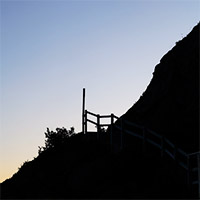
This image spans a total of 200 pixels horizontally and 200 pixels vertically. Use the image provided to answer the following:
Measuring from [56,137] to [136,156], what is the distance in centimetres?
813

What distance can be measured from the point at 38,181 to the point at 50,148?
6.08m

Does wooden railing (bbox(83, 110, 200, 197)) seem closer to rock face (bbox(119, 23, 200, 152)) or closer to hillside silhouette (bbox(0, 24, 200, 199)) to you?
hillside silhouette (bbox(0, 24, 200, 199))

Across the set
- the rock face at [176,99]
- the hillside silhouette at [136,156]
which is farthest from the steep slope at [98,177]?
the rock face at [176,99]

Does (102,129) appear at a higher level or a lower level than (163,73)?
lower

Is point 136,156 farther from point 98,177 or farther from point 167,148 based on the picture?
point 98,177

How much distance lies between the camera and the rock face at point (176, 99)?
2619cm

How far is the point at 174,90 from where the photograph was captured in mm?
29422

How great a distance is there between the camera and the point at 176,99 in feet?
94.2

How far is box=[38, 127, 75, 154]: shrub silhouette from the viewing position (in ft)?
95.0

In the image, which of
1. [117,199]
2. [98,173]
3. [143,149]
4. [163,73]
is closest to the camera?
[117,199]

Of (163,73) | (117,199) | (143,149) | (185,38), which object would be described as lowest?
(117,199)

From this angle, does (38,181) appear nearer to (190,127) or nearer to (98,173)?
(98,173)

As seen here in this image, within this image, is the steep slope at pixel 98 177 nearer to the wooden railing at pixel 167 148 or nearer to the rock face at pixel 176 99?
the wooden railing at pixel 167 148

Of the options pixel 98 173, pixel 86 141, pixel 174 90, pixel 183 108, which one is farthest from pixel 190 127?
pixel 98 173
